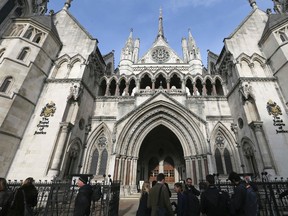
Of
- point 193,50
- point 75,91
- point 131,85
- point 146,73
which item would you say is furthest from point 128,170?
point 193,50

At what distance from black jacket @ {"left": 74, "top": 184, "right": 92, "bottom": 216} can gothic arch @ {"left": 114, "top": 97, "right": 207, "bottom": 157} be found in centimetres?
931

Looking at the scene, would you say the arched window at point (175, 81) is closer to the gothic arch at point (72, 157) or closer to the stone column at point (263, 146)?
the stone column at point (263, 146)

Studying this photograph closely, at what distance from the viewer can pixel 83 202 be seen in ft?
12.7

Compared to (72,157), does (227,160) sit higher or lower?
higher

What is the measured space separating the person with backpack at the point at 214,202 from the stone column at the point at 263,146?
354 inches

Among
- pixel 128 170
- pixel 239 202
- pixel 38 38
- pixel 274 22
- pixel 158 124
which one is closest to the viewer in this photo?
pixel 239 202

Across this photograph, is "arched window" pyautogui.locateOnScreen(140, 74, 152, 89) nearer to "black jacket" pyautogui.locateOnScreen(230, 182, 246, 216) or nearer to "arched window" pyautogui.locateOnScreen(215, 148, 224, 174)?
"arched window" pyautogui.locateOnScreen(215, 148, 224, 174)

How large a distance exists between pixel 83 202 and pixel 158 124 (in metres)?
11.4

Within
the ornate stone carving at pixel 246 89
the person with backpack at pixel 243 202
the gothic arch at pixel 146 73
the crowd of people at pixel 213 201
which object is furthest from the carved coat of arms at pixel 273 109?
the person with backpack at pixel 243 202

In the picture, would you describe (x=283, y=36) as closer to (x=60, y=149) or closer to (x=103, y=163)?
(x=103, y=163)

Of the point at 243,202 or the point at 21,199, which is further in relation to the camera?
the point at 21,199

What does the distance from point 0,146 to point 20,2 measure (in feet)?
44.2

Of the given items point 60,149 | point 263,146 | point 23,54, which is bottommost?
point 60,149

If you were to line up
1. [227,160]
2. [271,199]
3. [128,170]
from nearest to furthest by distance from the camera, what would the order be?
1. [271,199]
2. [128,170]
3. [227,160]
